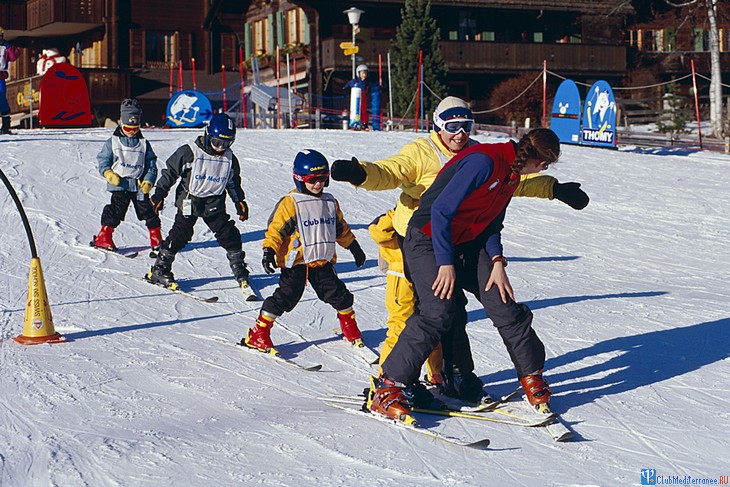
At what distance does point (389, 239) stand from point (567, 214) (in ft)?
32.8

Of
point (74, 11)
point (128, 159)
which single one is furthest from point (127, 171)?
point (74, 11)

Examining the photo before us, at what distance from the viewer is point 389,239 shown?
6129 millimetres

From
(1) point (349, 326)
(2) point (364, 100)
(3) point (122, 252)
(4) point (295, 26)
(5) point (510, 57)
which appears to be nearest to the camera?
(1) point (349, 326)

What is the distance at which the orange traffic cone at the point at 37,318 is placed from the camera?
289 inches

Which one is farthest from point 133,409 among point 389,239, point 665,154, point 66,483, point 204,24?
point 204,24

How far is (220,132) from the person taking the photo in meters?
9.19

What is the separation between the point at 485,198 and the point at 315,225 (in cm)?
204

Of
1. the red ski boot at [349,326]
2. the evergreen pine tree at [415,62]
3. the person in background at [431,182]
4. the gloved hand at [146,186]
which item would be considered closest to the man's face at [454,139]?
the person in background at [431,182]

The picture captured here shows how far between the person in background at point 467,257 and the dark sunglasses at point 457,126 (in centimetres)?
35

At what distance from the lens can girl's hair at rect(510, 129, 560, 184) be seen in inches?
208

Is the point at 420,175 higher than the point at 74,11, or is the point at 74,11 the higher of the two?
the point at 74,11

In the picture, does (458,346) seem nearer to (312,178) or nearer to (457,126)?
(457,126)

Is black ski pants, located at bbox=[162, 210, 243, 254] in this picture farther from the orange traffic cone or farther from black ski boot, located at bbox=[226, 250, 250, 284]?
the orange traffic cone

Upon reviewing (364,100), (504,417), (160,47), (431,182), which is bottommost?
(504,417)
